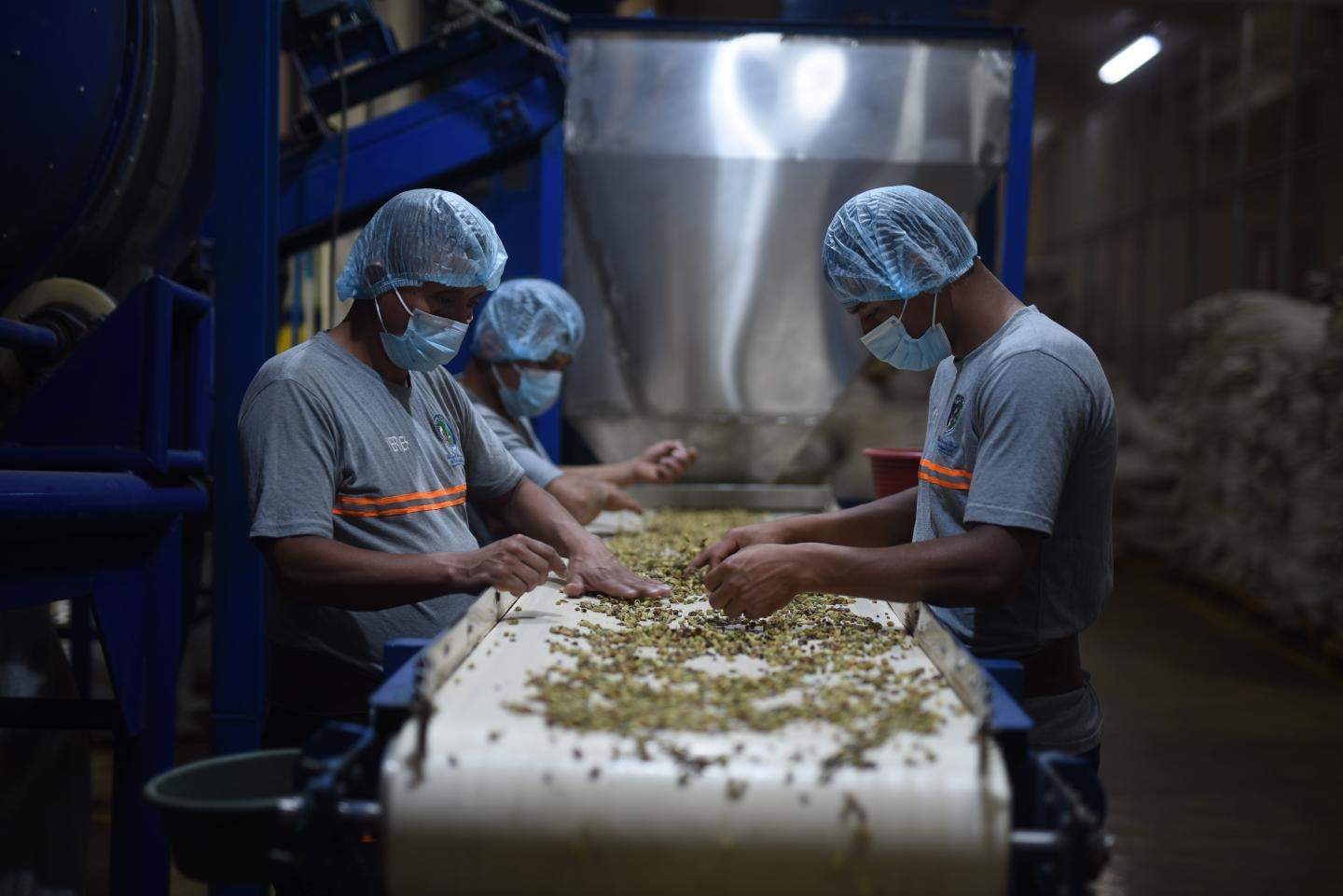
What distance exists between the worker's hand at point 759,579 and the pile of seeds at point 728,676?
61 mm

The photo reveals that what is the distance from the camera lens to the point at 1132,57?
363 inches

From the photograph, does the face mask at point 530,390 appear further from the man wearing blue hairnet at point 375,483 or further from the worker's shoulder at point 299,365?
the worker's shoulder at point 299,365

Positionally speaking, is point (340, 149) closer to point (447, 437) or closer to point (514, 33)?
point (514, 33)

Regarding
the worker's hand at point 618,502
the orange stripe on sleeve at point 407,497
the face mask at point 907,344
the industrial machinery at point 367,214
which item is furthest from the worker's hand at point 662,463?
the face mask at point 907,344

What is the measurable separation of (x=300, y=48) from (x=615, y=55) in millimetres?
926

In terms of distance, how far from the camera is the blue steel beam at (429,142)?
10.3ft

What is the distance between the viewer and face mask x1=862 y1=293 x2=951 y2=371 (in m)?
1.76

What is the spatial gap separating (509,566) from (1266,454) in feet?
19.8

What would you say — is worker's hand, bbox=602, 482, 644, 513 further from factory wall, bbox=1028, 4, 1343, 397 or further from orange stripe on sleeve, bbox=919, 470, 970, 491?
factory wall, bbox=1028, 4, 1343, 397

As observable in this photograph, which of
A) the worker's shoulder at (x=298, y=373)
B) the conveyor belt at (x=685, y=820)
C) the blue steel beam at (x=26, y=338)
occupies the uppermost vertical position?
the blue steel beam at (x=26, y=338)

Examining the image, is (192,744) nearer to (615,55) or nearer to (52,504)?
(52,504)

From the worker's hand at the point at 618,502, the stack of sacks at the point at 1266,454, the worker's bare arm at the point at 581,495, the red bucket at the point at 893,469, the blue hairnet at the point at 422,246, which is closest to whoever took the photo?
the blue hairnet at the point at 422,246

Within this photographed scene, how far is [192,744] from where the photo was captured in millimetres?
4281

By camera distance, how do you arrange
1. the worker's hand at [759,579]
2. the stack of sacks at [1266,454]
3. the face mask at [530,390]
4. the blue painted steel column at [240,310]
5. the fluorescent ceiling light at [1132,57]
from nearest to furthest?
the worker's hand at [759,579], the blue painted steel column at [240,310], the face mask at [530,390], the stack of sacks at [1266,454], the fluorescent ceiling light at [1132,57]
